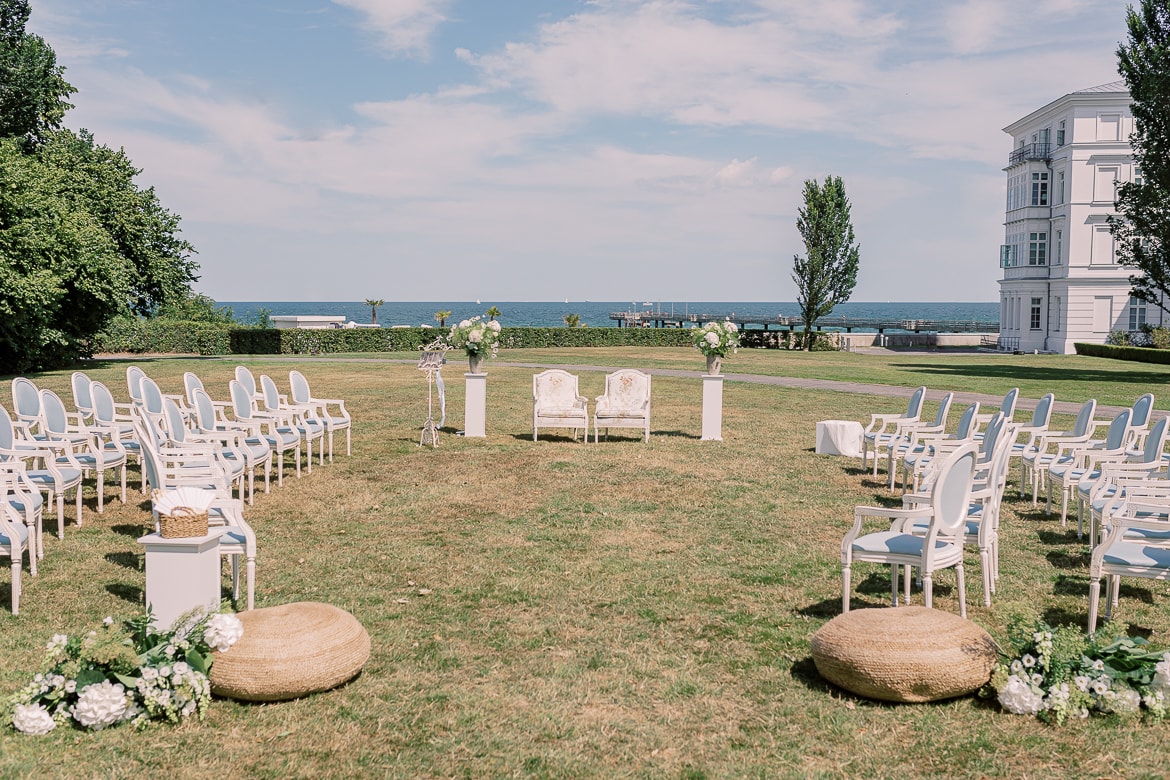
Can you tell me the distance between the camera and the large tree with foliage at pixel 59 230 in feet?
86.9

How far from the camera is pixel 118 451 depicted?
33.6 feet

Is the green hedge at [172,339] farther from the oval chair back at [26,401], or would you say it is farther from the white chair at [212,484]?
the white chair at [212,484]

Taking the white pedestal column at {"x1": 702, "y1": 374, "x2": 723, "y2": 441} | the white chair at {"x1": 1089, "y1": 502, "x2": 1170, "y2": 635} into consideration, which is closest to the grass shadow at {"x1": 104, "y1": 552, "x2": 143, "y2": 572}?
the white chair at {"x1": 1089, "y1": 502, "x2": 1170, "y2": 635}

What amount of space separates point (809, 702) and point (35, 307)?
2639 centimetres

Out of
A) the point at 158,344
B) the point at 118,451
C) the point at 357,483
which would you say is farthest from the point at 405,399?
the point at 158,344

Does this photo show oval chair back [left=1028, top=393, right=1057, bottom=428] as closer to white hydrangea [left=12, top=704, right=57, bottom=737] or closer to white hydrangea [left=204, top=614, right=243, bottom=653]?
white hydrangea [left=204, top=614, right=243, bottom=653]

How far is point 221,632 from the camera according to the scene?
5.09 metres

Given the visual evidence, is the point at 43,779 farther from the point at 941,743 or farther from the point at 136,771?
the point at 941,743

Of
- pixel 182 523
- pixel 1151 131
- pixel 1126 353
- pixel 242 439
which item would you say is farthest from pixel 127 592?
pixel 1126 353

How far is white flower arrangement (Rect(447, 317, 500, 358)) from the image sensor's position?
15602 millimetres

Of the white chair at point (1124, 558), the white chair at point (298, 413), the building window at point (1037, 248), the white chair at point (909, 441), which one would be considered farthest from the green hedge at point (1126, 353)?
the white chair at point (1124, 558)

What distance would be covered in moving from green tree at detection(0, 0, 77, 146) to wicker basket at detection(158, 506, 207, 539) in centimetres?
3154

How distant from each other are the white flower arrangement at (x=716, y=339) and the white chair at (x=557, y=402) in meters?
2.12

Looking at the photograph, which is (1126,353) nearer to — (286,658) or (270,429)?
(270,429)
